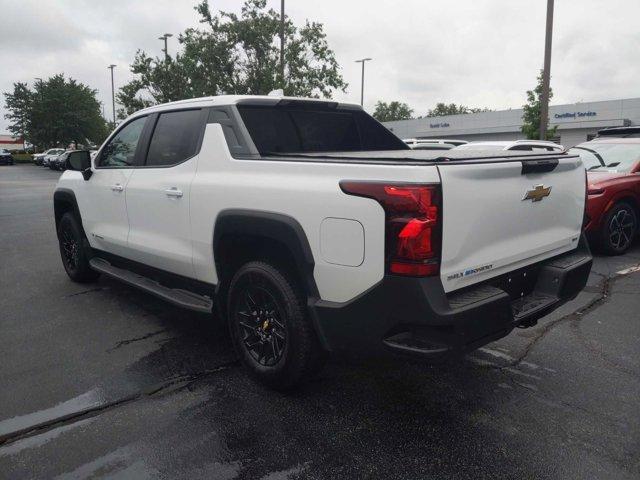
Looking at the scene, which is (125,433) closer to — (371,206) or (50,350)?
(50,350)

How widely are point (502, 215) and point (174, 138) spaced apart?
2568mm

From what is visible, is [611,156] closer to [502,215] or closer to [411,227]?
[502,215]

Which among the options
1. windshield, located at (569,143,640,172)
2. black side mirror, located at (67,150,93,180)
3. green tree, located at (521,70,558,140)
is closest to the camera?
black side mirror, located at (67,150,93,180)

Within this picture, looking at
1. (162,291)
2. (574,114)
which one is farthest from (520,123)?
(162,291)

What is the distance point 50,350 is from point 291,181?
8.08 feet

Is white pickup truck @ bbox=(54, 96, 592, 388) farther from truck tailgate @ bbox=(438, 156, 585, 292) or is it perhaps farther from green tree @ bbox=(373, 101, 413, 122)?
green tree @ bbox=(373, 101, 413, 122)

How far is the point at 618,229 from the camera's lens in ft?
23.7

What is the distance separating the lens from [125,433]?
114 inches

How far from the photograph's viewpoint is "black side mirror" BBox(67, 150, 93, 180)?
16.8 ft

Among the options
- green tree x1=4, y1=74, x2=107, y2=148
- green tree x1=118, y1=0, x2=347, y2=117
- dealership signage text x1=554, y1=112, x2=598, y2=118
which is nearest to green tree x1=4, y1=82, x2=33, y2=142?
green tree x1=4, y1=74, x2=107, y2=148

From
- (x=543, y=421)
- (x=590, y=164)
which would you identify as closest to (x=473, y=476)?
(x=543, y=421)

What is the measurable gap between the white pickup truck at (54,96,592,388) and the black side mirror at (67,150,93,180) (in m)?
0.73

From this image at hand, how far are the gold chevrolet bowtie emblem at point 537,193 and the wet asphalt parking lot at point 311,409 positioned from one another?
1222mm

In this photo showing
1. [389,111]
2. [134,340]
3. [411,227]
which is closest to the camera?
[411,227]
